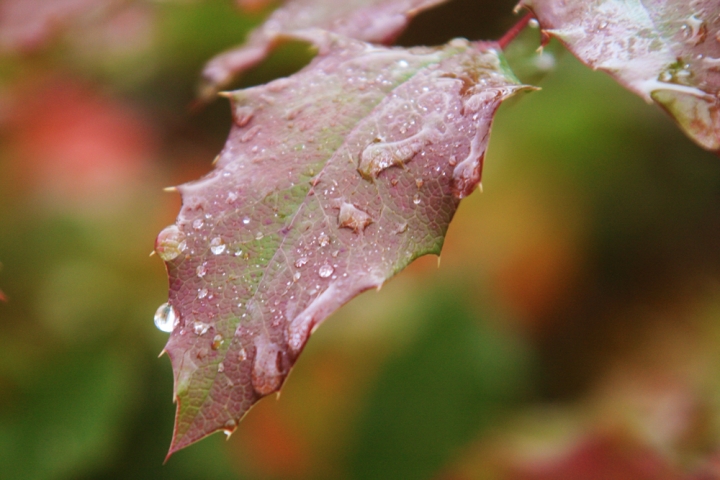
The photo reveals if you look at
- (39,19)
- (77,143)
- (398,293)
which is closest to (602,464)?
(398,293)

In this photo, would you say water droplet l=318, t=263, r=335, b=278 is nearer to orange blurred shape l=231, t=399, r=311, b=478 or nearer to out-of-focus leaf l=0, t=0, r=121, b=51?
out-of-focus leaf l=0, t=0, r=121, b=51

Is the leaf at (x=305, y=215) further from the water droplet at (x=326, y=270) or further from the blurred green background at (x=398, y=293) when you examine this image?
the blurred green background at (x=398, y=293)

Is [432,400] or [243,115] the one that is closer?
[243,115]

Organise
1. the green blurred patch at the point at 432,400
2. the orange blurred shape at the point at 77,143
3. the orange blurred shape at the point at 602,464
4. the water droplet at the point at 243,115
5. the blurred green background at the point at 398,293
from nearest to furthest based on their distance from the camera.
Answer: the water droplet at the point at 243,115 < the orange blurred shape at the point at 602,464 < the blurred green background at the point at 398,293 < the green blurred patch at the point at 432,400 < the orange blurred shape at the point at 77,143

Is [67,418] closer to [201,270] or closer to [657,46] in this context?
[201,270]

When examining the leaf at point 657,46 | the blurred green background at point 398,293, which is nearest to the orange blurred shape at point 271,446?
the blurred green background at point 398,293
